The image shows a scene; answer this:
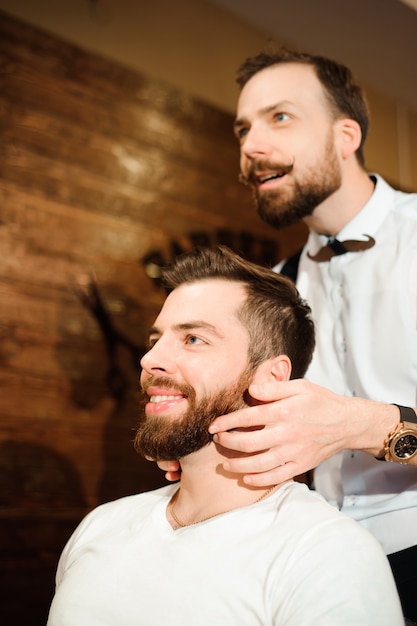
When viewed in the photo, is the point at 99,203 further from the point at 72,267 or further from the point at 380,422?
the point at 380,422

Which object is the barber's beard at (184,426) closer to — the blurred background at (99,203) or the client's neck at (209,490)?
the client's neck at (209,490)

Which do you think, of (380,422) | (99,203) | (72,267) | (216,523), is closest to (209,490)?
(216,523)

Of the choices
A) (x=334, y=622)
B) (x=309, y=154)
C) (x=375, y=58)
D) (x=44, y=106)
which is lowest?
(x=334, y=622)

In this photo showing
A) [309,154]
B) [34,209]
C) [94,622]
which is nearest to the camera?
[94,622]

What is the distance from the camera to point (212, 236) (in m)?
3.69

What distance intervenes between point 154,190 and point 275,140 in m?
1.48

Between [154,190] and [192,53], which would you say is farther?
[192,53]

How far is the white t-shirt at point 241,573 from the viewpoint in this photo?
1.16m

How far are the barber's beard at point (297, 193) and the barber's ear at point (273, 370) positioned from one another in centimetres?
57

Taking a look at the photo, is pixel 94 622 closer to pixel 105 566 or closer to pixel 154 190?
pixel 105 566

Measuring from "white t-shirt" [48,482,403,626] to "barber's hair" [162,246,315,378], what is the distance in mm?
366

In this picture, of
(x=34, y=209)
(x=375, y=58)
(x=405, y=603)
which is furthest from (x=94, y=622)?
(x=375, y=58)

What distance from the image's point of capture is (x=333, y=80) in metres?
2.23

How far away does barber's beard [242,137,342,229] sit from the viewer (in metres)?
2.03
